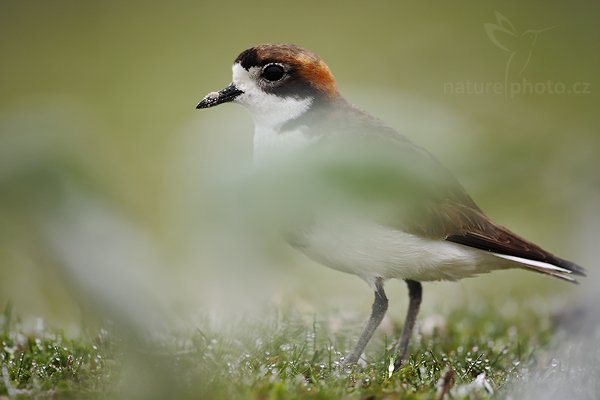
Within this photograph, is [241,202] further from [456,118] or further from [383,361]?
[383,361]

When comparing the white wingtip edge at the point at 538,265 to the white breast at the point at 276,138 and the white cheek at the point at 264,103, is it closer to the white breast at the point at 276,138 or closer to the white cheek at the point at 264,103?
the white breast at the point at 276,138

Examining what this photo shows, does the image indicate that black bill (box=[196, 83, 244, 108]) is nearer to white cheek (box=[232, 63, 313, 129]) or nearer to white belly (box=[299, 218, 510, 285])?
white cheek (box=[232, 63, 313, 129])

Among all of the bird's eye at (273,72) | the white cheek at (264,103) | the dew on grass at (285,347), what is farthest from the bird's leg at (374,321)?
the bird's eye at (273,72)

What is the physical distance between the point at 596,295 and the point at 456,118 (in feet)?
13.0

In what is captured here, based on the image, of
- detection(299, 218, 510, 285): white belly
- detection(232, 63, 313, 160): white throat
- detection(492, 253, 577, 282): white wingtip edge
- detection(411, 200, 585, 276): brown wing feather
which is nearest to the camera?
detection(299, 218, 510, 285): white belly

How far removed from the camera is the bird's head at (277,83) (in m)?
4.54

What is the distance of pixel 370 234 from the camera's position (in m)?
3.89

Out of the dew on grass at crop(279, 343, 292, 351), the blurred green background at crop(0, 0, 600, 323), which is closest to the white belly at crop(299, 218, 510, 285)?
the blurred green background at crop(0, 0, 600, 323)

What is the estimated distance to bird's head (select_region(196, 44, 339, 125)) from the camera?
4543 millimetres

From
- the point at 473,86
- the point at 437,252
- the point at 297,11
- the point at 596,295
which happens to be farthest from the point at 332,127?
the point at 297,11

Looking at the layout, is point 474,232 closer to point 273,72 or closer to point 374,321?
point 374,321

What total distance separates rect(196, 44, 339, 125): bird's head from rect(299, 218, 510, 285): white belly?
90 cm

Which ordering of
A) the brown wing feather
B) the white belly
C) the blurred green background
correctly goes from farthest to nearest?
the brown wing feather → the white belly → the blurred green background

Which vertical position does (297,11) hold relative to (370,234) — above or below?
above
